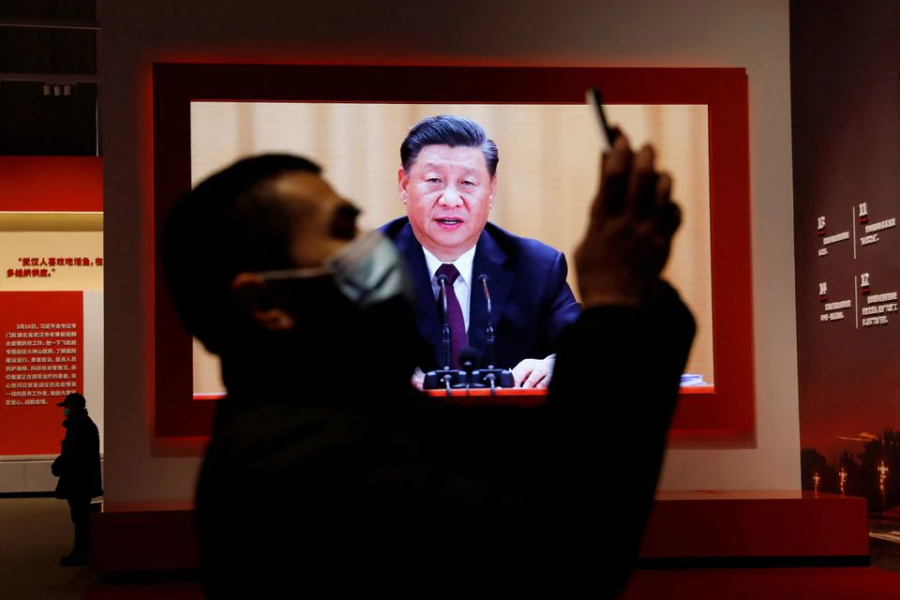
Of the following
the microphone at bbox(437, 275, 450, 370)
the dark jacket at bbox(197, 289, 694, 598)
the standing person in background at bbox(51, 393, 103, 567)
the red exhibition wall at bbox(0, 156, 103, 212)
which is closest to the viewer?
the dark jacket at bbox(197, 289, 694, 598)

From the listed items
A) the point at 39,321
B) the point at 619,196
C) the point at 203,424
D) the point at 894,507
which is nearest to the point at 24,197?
the point at 39,321

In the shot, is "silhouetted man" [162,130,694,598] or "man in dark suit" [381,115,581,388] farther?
"man in dark suit" [381,115,581,388]

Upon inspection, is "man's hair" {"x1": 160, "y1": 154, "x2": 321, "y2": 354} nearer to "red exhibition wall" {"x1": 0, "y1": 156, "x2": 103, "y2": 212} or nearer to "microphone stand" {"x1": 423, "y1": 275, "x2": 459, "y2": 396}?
"microphone stand" {"x1": 423, "y1": 275, "x2": 459, "y2": 396}

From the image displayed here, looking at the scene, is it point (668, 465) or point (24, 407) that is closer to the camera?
point (668, 465)

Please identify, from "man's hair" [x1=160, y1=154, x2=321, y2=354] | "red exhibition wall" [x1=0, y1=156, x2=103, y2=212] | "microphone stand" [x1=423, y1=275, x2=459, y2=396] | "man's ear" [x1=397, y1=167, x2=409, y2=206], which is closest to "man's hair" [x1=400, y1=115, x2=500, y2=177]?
"man's ear" [x1=397, y1=167, x2=409, y2=206]

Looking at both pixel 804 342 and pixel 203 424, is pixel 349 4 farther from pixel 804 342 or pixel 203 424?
pixel 804 342

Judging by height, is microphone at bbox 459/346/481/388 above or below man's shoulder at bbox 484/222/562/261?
below

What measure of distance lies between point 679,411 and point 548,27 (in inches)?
102

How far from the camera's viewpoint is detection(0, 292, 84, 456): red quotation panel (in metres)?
13.6

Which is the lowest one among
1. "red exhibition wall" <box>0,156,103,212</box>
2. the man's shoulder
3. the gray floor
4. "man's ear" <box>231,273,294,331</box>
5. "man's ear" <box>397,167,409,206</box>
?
the gray floor

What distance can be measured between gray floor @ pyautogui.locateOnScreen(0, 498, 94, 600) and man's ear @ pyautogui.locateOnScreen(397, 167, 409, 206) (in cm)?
305

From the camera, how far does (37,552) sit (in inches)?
345

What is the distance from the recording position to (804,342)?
7.16 metres

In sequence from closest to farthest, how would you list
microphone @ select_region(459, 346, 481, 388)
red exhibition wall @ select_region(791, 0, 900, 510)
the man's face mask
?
the man's face mask
red exhibition wall @ select_region(791, 0, 900, 510)
microphone @ select_region(459, 346, 481, 388)
